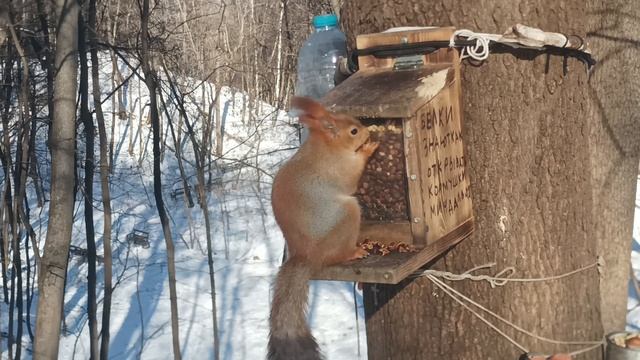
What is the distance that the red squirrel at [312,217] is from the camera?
190cm

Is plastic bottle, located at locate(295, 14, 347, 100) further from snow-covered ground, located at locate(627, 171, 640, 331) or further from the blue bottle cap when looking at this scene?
snow-covered ground, located at locate(627, 171, 640, 331)

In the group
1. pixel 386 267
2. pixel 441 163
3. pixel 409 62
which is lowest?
pixel 386 267

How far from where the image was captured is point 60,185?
423 cm

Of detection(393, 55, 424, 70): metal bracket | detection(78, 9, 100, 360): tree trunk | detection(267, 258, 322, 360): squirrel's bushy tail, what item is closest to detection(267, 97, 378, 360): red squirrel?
detection(267, 258, 322, 360): squirrel's bushy tail

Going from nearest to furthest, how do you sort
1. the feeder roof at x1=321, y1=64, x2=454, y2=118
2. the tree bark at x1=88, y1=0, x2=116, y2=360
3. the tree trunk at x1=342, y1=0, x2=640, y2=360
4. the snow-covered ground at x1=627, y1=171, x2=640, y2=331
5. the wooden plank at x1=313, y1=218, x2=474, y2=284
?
the wooden plank at x1=313, y1=218, x2=474, y2=284
the feeder roof at x1=321, y1=64, x2=454, y2=118
the tree trunk at x1=342, y1=0, x2=640, y2=360
the tree bark at x1=88, y1=0, x2=116, y2=360
the snow-covered ground at x1=627, y1=171, x2=640, y2=331

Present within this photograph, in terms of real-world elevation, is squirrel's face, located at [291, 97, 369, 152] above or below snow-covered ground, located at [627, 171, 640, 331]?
above

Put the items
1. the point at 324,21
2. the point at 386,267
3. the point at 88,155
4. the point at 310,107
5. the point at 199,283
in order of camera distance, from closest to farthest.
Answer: the point at 386,267, the point at 310,107, the point at 324,21, the point at 88,155, the point at 199,283

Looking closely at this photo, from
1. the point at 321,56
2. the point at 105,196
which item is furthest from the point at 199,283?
the point at 321,56

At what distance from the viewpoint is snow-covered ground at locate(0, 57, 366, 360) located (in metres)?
6.79

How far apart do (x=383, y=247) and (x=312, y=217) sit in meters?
0.22

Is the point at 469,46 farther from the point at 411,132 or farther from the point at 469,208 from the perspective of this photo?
the point at 469,208

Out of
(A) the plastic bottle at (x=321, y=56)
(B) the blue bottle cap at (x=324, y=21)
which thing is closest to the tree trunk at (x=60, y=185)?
(A) the plastic bottle at (x=321, y=56)

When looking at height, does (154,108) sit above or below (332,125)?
above

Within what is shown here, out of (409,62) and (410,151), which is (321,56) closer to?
(409,62)
